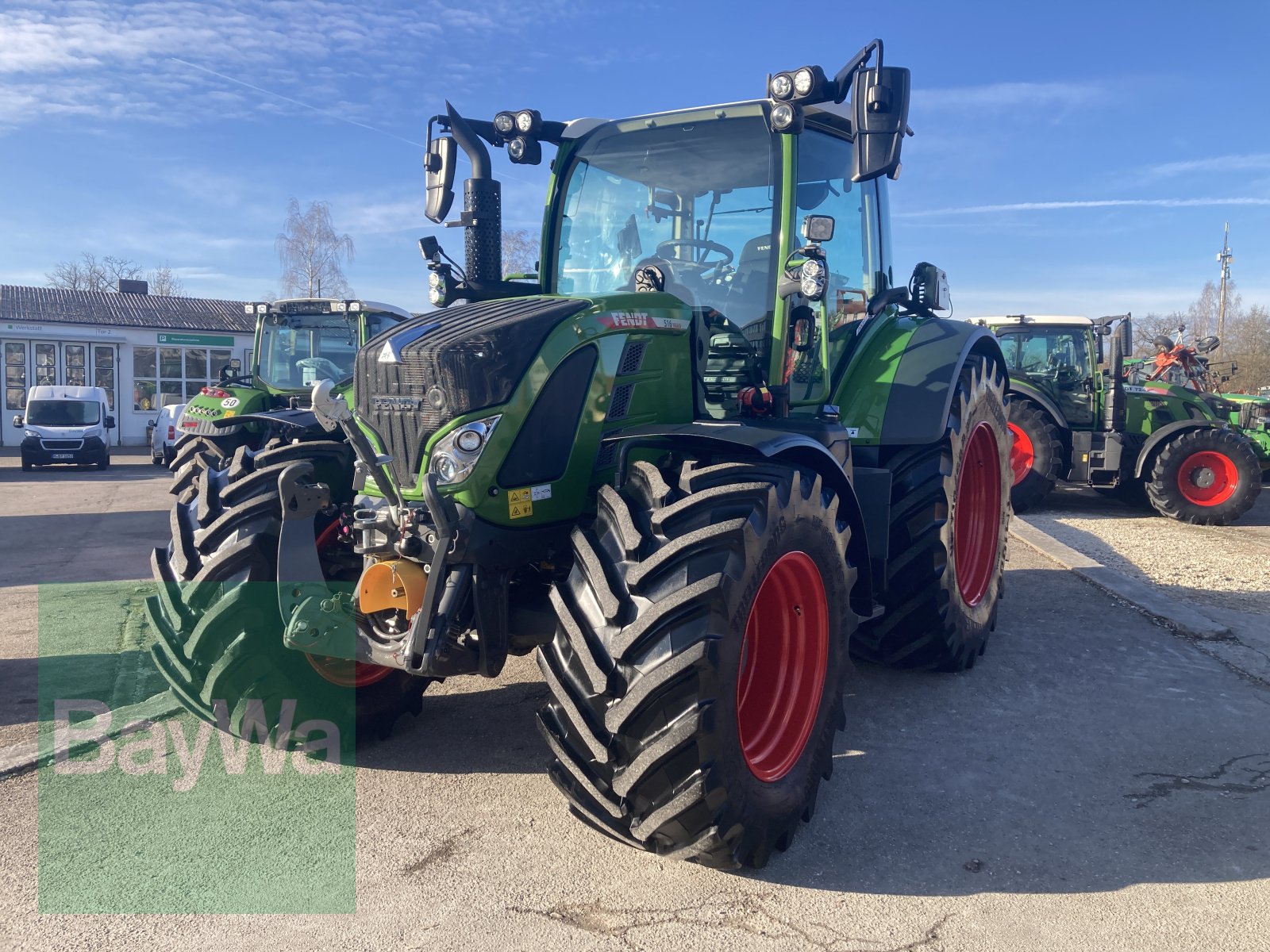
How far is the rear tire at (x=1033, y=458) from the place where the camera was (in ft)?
38.6

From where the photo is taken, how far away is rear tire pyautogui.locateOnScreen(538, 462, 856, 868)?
112 inches

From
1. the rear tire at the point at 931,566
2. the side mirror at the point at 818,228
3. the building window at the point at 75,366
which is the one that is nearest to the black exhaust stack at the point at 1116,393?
the rear tire at the point at 931,566

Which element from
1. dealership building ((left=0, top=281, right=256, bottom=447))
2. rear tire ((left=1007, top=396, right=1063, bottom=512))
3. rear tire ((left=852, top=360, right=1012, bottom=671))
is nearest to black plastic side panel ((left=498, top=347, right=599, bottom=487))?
rear tire ((left=852, top=360, right=1012, bottom=671))

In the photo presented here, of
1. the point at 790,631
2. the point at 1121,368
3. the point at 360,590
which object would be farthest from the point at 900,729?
the point at 1121,368

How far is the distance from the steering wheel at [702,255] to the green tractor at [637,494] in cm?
2

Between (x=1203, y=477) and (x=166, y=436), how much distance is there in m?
18.1

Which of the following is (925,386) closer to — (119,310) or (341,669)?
(341,669)

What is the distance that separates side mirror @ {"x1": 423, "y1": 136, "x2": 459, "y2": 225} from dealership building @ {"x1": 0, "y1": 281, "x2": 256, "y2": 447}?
2266cm

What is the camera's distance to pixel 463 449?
3.28 m

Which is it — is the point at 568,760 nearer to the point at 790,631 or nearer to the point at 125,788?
the point at 790,631

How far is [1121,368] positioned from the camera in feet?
37.3

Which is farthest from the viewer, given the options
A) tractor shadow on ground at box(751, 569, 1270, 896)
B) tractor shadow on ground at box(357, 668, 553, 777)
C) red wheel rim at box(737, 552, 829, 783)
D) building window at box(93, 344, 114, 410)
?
building window at box(93, 344, 114, 410)

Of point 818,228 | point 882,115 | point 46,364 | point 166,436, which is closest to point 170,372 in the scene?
point 46,364

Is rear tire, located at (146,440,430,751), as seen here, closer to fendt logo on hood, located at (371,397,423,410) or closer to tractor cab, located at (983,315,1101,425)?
fendt logo on hood, located at (371,397,423,410)
